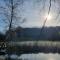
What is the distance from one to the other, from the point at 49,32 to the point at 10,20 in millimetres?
554

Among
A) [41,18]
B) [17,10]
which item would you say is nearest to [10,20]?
[17,10]

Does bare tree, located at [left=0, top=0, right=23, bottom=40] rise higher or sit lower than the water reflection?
higher

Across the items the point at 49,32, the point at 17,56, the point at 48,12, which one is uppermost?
the point at 48,12

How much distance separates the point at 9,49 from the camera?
13.5 feet

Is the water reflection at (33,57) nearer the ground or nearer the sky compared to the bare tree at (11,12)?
nearer the ground

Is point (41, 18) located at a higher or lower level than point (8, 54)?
higher

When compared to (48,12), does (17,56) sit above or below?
below

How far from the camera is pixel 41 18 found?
4078 mm

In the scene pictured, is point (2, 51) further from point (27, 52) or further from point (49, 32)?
point (49, 32)

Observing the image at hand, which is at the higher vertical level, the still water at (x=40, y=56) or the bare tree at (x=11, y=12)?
the bare tree at (x=11, y=12)

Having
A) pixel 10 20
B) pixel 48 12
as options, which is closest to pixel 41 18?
pixel 48 12

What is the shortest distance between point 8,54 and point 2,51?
9cm

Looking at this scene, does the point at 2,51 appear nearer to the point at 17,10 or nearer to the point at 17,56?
the point at 17,56

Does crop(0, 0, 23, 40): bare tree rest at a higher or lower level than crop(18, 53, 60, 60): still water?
higher
